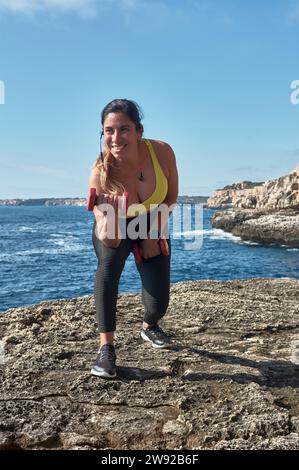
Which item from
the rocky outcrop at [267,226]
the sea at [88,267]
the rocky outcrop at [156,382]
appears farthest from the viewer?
the rocky outcrop at [267,226]

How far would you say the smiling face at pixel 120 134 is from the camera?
4.11m

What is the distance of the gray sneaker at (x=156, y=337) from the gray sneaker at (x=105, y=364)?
0.79m

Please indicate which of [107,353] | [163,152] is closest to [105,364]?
[107,353]

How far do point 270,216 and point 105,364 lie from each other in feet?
204

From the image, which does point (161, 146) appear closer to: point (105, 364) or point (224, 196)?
point (105, 364)

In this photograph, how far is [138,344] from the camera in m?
4.93

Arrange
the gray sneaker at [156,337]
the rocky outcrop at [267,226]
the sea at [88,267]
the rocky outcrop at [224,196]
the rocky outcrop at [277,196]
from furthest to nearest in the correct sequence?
the rocky outcrop at [224,196] < the rocky outcrop at [277,196] < the rocky outcrop at [267,226] < the sea at [88,267] < the gray sneaker at [156,337]

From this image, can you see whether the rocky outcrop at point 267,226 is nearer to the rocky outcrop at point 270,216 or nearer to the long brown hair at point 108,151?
the rocky outcrop at point 270,216

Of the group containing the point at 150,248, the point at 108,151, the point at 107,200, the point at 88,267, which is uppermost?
the point at 108,151

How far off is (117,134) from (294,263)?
126 ft

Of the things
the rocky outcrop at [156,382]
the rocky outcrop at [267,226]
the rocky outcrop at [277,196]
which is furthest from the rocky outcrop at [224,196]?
the rocky outcrop at [156,382]

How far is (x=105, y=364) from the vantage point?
405 cm

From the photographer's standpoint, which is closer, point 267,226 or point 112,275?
point 112,275
